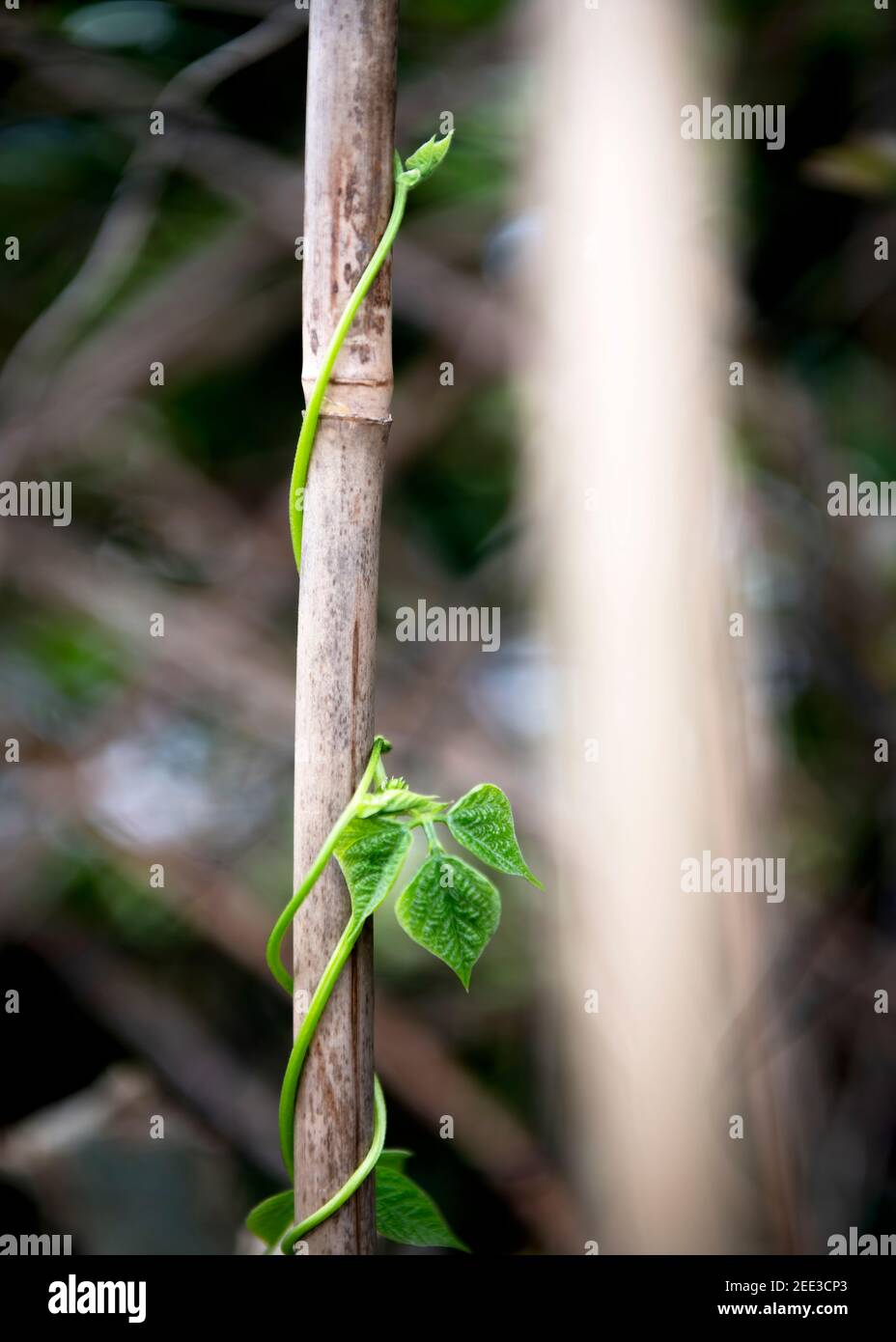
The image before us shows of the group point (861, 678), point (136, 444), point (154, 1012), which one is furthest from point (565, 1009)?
point (136, 444)

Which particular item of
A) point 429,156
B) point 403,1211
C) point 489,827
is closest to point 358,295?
point 429,156

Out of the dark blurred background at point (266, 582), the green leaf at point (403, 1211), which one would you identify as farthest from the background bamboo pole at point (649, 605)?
the green leaf at point (403, 1211)

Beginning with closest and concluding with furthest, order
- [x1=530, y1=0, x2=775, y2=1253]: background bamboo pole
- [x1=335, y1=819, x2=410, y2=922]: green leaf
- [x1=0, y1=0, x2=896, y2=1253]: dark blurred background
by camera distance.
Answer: [x1=335, y1=819, x2=410, y2=922]: green leaf → [x1=530, y1=0, x2=775, y2=1253]: background bamboo pole → [x1=0, y1=0, x2=896, y2=1253]: dark blurred background

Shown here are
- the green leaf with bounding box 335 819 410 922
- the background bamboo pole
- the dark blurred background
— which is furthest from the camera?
the dark blurred background

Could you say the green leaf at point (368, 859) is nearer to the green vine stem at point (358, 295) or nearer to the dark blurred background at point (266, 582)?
the green vine stem at point (358, 295)

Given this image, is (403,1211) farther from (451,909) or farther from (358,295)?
(358,295)

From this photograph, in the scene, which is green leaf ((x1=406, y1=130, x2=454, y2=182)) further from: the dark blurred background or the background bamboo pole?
the dark blurred background

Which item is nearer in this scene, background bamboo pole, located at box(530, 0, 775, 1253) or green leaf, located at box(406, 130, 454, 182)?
green leaf, located at box(406, 130, 454, 182)

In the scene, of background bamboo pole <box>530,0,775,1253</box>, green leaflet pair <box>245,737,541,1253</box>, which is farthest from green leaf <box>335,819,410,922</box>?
background bamboo pole <box>530,0,775,1253</box>
